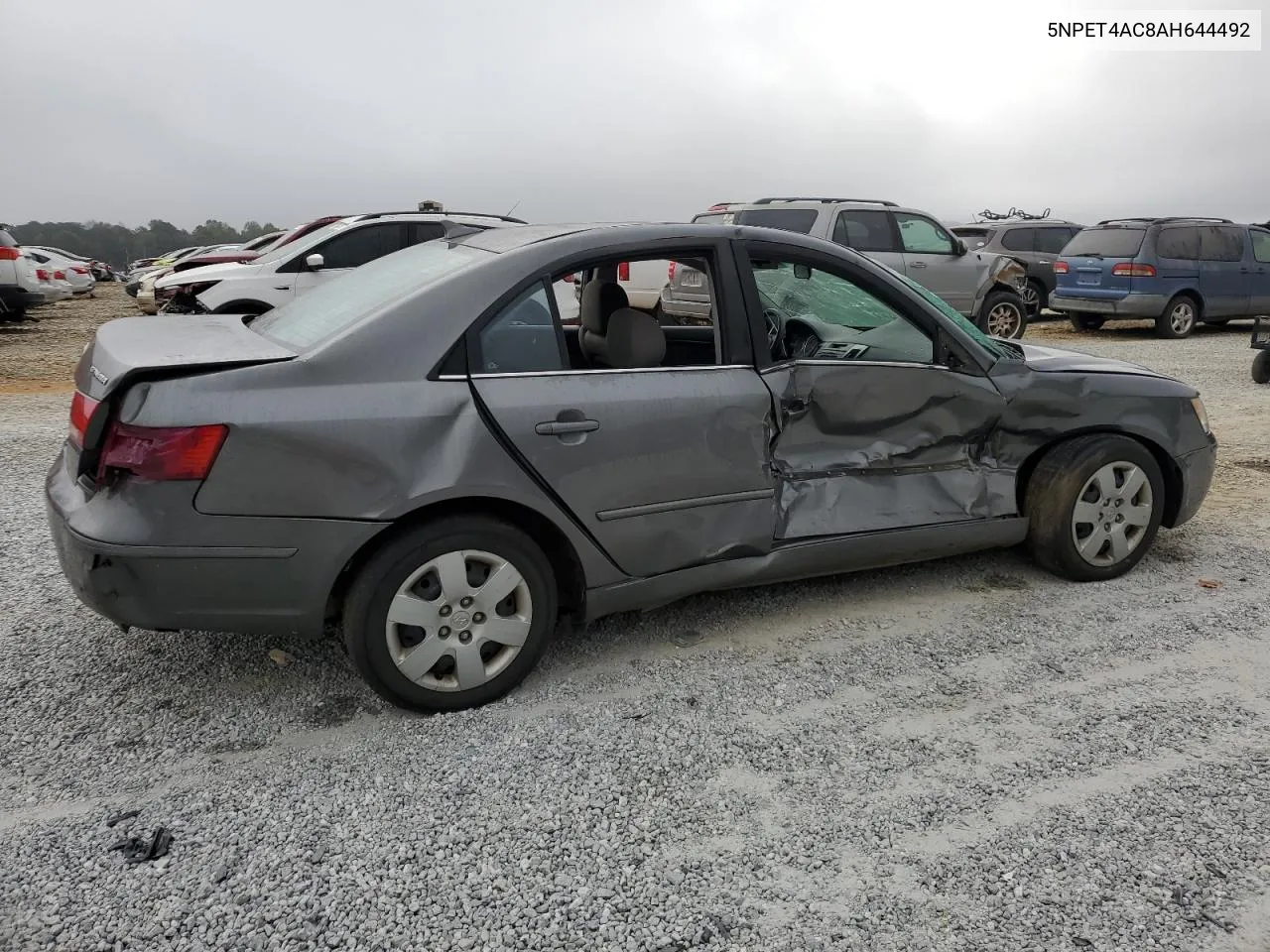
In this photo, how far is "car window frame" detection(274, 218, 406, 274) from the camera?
1034 centimetres

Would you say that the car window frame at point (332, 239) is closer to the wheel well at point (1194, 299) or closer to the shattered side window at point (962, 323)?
the shattered side window at point (962, 323)

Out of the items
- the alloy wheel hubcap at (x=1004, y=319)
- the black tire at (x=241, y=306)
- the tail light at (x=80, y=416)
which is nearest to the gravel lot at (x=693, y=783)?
the tail light at (x=80, y=416)

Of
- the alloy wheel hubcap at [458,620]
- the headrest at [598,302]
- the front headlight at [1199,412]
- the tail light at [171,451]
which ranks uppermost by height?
the headrest at [598,302]

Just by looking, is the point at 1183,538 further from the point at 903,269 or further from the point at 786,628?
the point at 903,269

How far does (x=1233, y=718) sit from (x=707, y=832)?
190cm

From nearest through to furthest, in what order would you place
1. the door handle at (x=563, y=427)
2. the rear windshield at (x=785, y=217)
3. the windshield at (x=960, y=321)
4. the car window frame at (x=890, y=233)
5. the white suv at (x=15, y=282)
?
the door handle at (x=563, y=427)
the windshield at (x=960, y=321)
the rear windshield at (x=785, y=217)
the car window frame at (x=890, y=233)
the white suv at (x=15, y=282)

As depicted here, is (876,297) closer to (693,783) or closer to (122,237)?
(693,783)

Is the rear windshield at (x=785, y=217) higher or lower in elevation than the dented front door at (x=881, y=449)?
higher

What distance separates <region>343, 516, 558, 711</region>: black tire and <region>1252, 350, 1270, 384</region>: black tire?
9.57 metres

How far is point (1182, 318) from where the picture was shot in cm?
1433

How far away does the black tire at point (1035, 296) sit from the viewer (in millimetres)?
15959

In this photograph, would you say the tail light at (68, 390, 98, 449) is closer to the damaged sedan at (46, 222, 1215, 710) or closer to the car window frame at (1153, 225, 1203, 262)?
the damaged sedan at (46, 222, 1215, 710)

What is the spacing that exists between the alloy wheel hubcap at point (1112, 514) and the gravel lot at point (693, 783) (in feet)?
0.65

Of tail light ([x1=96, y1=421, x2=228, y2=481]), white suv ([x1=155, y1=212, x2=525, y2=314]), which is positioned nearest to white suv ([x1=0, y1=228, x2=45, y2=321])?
white suv ([x1=155, y1=212, x2=525, y2=314])
